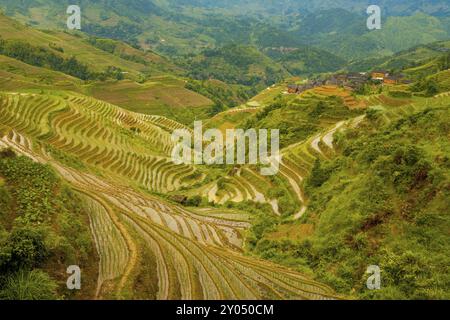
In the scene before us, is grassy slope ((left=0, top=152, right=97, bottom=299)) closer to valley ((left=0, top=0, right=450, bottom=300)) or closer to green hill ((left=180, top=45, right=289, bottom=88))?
valley ((left=0, top=0, right=450, bottom=300))

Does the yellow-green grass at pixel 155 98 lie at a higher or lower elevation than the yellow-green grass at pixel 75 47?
lower

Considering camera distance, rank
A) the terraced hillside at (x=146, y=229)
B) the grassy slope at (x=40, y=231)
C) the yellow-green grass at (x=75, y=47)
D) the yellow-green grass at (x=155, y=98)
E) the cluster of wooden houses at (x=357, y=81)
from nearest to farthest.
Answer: the grassy slope at (x=40, y=231) < the terraced hillside at (x=146, y=229) < the cluster of wooden houses at (x=357, y=81) < the yellow-green grass at (x=155, y=98) < the yellow-green grass at (x=75, y=47)

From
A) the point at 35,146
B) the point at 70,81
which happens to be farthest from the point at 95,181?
the point at 70,81

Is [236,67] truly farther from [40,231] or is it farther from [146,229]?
[40,231]

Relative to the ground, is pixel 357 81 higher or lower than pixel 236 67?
lower

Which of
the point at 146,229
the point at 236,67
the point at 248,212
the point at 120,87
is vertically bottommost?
the point at 146,229

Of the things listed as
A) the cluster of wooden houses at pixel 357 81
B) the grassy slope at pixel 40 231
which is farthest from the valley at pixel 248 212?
the cluster of wooden houses at pixel 357 81

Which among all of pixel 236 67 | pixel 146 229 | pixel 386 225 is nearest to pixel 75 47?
pixel 236 67

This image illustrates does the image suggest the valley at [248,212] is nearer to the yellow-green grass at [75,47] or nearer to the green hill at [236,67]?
the yellow-green grass at [75,47]
